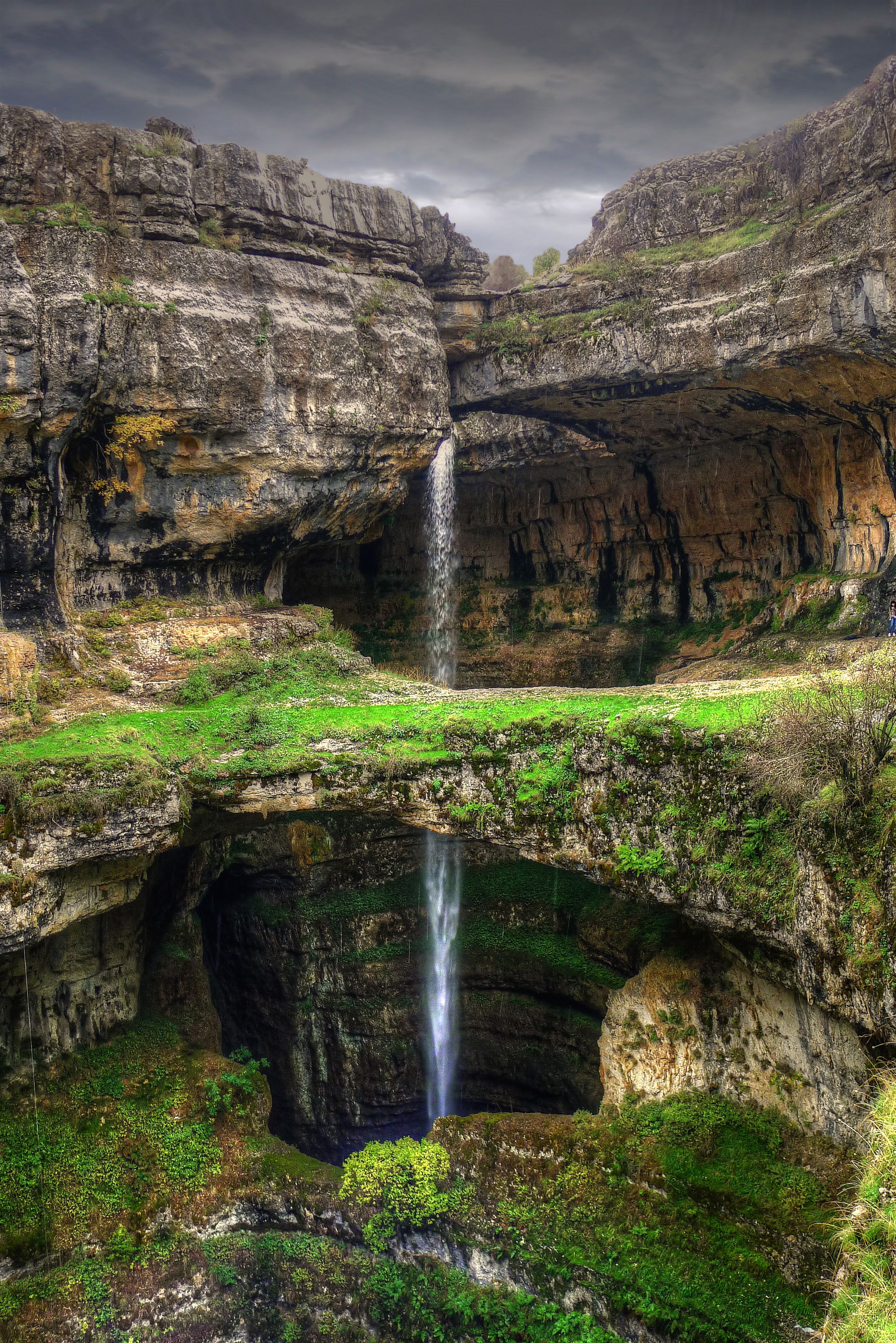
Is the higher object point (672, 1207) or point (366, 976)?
point (366, 976)

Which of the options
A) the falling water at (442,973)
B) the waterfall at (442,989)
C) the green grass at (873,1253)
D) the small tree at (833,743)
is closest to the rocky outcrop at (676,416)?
the falling water at (442,973)

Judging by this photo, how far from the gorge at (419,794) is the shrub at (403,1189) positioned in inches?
2.5

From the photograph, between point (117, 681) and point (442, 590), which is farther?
point (442, 590)

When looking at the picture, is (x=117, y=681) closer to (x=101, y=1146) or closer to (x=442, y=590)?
(x=101, y=1146)

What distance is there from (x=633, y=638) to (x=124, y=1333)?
18.1 metres

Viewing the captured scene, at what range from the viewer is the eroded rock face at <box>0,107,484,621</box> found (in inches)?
609

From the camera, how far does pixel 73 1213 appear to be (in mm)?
A: 13578

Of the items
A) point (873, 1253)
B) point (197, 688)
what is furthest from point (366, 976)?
Answer: point (873, 1253)

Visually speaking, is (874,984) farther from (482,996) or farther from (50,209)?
(50,209)

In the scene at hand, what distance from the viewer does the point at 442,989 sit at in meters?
18.7

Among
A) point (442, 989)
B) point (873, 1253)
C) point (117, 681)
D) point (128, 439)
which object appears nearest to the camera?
point (873, 1253)

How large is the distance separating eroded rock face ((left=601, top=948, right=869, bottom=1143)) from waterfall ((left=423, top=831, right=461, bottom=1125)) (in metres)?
5.03

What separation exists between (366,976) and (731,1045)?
817cm

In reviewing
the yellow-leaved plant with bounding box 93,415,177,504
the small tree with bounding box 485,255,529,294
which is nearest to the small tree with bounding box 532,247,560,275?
the small tree with bounding box 485,255,529,294
